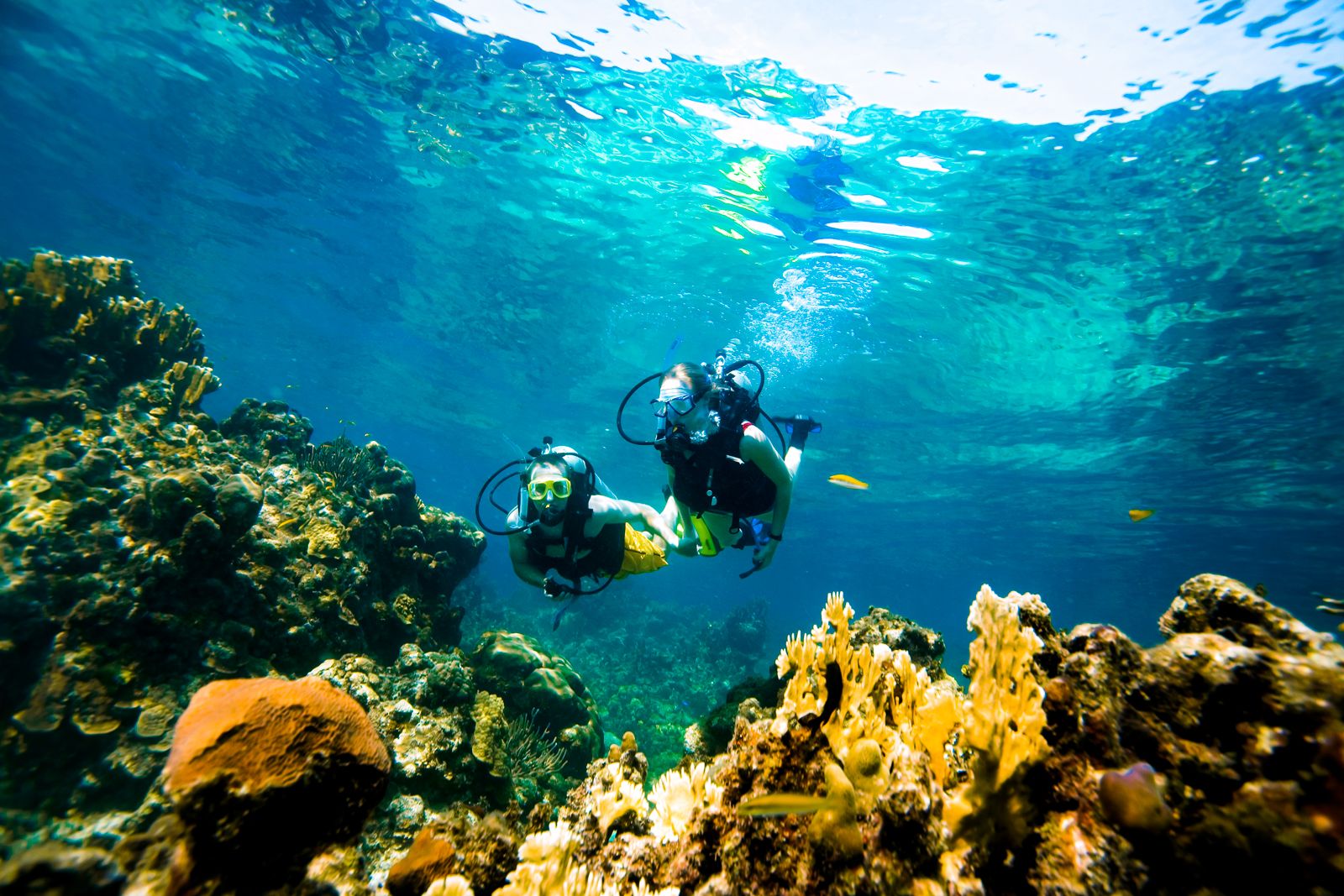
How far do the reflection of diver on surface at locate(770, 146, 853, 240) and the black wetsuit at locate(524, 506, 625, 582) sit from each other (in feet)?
34.7

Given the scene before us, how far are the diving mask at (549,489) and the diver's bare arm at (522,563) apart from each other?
867 millimetres

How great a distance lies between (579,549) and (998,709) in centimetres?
544

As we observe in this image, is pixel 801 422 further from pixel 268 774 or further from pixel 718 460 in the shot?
pixel 268 774

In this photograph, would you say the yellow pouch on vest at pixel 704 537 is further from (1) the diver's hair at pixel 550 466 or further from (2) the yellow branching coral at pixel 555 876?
(2) the yellow branching coral at pixel 555 876

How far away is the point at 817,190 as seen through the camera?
13391 mm

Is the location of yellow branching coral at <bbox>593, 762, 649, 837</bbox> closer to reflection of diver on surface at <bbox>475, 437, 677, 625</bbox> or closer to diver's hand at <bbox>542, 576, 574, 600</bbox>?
reflection of diver on surface at <bbox>475, 437, 677, 625</bbox>

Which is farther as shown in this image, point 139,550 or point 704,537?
point 704,537

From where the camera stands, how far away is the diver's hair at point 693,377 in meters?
6.45

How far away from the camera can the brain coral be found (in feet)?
6.20

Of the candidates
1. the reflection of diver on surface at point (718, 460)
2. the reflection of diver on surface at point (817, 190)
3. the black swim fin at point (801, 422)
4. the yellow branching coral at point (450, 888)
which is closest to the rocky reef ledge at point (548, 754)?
the yellow branching coral at point (450, 888)

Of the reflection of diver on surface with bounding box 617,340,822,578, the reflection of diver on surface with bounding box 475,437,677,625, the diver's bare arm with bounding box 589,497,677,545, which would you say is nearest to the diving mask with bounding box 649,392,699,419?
the reflection of diver on surface with bounding box 617,340,822,578

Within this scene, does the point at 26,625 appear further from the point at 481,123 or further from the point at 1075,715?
the point at 481,123

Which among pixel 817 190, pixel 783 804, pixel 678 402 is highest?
pixel 817 190

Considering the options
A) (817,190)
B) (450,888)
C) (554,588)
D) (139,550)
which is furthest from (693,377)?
(817,190)
